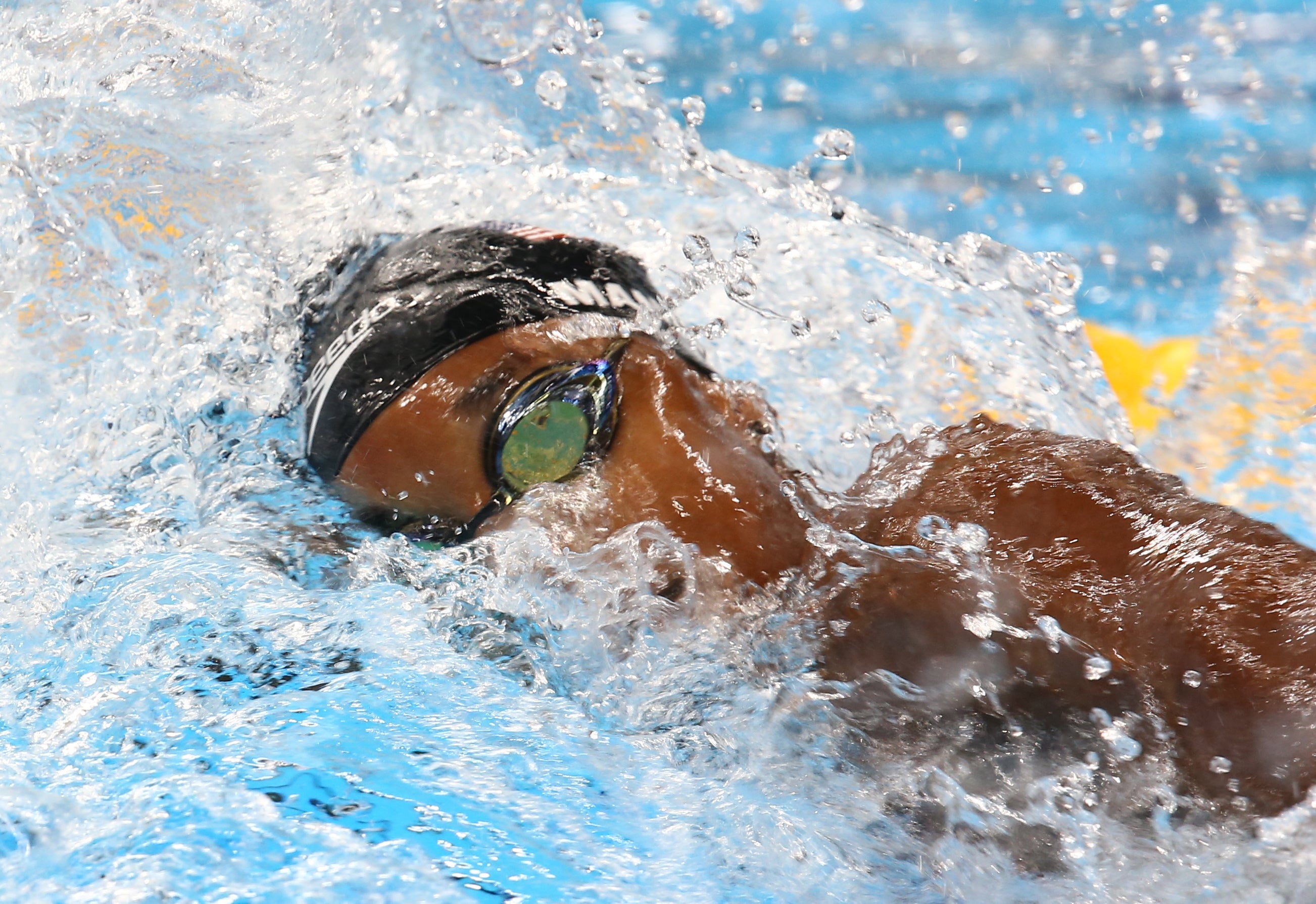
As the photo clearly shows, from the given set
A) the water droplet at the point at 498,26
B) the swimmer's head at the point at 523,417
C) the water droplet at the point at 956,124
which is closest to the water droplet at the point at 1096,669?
the swimmer's head at the point at 523,417

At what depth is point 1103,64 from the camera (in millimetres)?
2303

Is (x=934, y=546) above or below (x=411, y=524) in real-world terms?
above

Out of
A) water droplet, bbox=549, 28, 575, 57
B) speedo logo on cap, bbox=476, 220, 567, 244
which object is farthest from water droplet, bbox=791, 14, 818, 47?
speedo logo on cap, bbox=476, 220, 567, 244

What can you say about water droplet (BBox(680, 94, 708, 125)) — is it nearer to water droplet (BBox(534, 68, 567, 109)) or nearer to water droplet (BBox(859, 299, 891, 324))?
water droplet (BBox(534, 68, 567, 109))

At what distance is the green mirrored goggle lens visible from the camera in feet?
3.61

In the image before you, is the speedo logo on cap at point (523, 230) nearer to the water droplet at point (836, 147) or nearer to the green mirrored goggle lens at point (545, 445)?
the green mirrored goggle lens at point (545, 445)

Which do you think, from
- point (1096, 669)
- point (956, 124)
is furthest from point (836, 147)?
point (956, 124)

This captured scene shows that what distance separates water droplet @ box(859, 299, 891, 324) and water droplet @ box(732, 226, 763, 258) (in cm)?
22

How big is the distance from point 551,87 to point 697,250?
0.35 metres

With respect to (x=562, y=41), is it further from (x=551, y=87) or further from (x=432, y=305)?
(x=432, y=305)

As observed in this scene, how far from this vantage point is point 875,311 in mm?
1555

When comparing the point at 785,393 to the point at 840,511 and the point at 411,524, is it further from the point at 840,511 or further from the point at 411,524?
the point at 411,524

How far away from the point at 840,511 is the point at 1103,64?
68.3 inches

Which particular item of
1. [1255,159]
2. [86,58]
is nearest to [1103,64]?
[1255,159]
